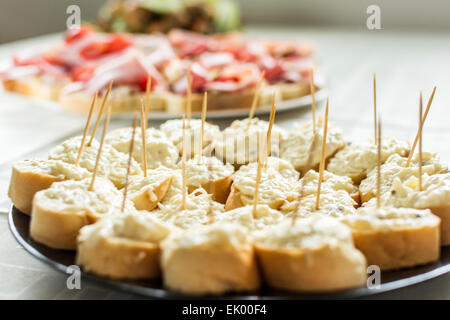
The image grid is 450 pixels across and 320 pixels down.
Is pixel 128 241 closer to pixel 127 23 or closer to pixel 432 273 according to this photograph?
pixel 432 273

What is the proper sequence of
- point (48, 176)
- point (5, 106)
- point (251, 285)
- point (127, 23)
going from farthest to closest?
point (127, 23) → point (5, 106) → point (48, 176) → point (251, 285)

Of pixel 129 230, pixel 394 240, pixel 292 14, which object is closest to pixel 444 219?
pixel 394 240

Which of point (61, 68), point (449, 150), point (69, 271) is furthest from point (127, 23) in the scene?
point (69, 271)

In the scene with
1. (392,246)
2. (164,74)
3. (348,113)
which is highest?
(164,74)

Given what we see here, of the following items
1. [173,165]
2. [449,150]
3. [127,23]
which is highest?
[127,23]

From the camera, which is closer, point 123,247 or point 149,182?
point 123,247

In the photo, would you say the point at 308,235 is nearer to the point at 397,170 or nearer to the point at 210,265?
the point at 210,265
